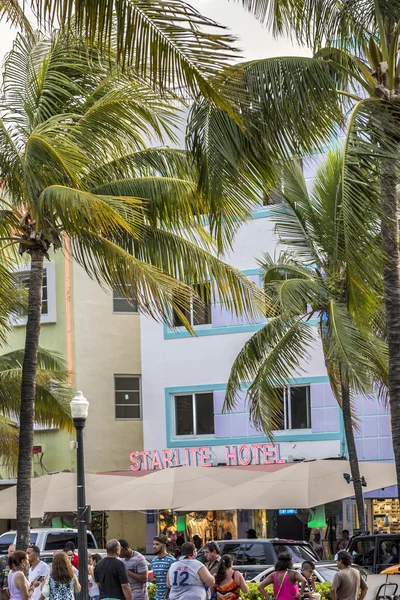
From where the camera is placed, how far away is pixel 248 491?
79.3ft

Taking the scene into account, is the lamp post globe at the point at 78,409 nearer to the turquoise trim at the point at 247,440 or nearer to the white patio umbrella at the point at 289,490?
the white patio umbrella at the point at 289,490

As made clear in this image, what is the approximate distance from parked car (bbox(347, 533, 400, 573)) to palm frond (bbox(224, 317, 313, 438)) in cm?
526

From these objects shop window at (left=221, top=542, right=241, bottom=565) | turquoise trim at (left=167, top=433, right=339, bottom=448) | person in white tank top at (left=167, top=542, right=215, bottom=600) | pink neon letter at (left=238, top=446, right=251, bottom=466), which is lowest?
person in white tank top at (left=167, top=542, right=215, bottom=600)

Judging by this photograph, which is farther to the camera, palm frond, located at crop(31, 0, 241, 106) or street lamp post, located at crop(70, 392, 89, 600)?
street lamp post, located at crop(70, 392, 89, 600)

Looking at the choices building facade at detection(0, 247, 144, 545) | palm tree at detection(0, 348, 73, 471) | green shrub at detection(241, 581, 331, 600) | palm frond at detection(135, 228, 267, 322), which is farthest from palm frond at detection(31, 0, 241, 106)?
building facade at detection(0, 247, 144, 545)

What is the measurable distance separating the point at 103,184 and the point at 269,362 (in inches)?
270

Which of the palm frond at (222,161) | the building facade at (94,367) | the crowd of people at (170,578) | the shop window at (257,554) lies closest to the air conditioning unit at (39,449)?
the building facade at (94,367)

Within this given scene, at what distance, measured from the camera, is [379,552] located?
18203 mm

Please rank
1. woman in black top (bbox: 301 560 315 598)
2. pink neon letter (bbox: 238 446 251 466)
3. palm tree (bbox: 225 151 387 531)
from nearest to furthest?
woman in black top (bbox: 301 560 315 598) < palm tree (bbox: 225 151 387 531) < pink neon letter (bbox: 238 446 251 466)

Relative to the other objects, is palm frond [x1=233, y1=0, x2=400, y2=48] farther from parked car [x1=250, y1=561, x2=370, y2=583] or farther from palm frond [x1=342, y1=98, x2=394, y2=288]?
parked car [x1=250, y1=561, x2=370, y2=583]

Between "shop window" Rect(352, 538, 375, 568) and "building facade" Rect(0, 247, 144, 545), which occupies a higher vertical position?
"building facade" Rect(0, 247, 144, 545)

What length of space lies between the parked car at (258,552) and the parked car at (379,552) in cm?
189

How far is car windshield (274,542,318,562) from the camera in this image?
20.2 m

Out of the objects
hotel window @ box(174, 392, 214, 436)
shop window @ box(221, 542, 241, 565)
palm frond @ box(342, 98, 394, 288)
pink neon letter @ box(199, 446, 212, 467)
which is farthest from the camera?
hotel window @ box(174, 392, 214, 436)
